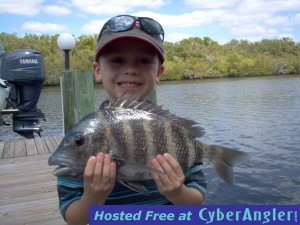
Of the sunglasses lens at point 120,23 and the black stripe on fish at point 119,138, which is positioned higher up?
the sunglasses lens at point 120,23

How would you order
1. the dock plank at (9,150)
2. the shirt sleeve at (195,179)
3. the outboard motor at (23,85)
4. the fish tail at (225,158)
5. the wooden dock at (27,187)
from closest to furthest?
the fish tail at (225,158) → the shirt sleeve at (195,179) → the wooden dock at (27,187) → the dock plank at (9,150) → the outboard motor at (23,85)

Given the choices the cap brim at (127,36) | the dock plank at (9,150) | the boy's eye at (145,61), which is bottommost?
the dock plank at (9,150)

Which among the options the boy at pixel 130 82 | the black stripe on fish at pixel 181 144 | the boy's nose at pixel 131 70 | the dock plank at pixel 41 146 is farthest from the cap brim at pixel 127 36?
the dock plank at pixel 41 146

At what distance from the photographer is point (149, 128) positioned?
1.63 meters

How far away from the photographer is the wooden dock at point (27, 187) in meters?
3.53

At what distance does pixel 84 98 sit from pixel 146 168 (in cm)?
370

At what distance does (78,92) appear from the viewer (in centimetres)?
506

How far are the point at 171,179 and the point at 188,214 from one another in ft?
0.70

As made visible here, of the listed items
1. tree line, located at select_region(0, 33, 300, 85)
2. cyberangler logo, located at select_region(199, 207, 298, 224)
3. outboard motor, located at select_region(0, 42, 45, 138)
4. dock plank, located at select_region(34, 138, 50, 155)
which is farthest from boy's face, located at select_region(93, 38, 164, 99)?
tree line, located at select_region(0, 33, 300, 85)

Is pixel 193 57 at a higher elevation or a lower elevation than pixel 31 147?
higher

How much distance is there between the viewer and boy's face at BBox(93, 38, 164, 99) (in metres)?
A: 2.04

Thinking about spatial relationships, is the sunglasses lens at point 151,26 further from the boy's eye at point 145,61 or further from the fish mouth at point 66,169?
the fish mouth at point 66,169

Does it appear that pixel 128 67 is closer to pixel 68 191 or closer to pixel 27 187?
pixel 68 191

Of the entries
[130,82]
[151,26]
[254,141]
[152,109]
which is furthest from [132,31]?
[254,141]
